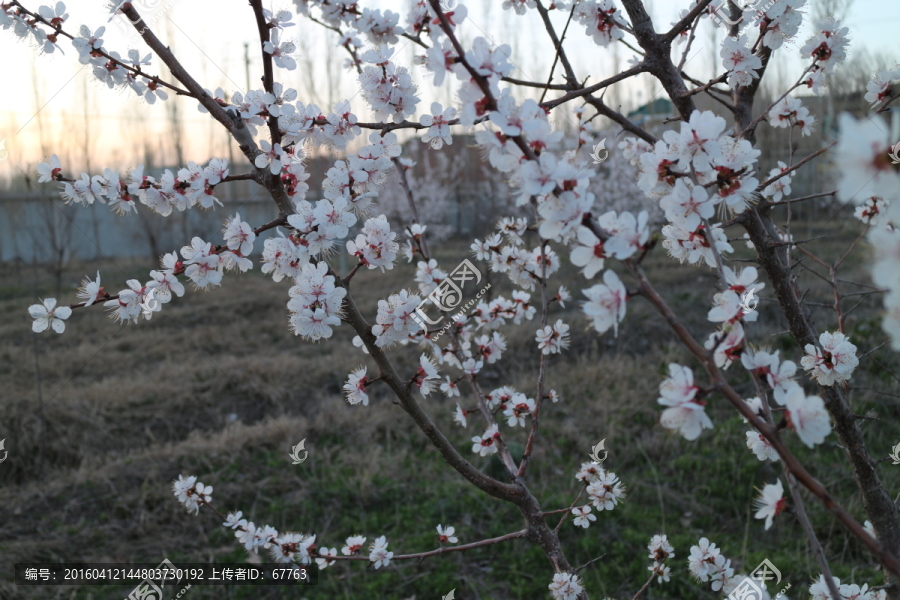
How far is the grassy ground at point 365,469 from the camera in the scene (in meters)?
3.13

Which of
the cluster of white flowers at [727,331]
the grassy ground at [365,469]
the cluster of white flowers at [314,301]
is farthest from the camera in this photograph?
the grassy ground at [365,469]

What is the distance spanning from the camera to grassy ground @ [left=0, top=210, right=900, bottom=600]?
123 inches

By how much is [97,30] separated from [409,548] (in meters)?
2.76

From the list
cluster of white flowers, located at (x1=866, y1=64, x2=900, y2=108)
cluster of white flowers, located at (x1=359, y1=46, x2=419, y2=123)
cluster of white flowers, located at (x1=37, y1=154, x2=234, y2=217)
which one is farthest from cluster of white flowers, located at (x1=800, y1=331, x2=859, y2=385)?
cluster of white flowers, located at (x1=37, y1=154, x2=234, y2=217)

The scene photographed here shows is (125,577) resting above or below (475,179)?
below

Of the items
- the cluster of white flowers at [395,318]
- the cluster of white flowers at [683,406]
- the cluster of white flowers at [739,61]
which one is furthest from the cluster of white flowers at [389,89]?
the cluster of white flowers at [683,406]

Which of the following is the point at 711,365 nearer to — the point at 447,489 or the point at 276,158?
the point at 276,158

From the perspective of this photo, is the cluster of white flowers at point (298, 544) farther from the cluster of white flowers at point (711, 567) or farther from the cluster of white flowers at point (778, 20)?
the cluster of white flowers at point (778, 20)

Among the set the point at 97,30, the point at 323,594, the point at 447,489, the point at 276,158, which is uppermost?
the point at 97,30

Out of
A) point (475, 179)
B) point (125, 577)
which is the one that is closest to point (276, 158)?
point (125, 577)

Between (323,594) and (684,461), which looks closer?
(323,594)

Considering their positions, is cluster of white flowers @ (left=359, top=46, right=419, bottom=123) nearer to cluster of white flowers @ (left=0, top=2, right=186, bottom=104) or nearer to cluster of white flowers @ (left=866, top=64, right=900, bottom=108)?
cluster of white flowers @ (left=0, top=2, right=186, bottom=104)

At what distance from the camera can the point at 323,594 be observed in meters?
2.92

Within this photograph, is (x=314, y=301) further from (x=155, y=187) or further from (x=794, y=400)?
(x=794, y=400)
